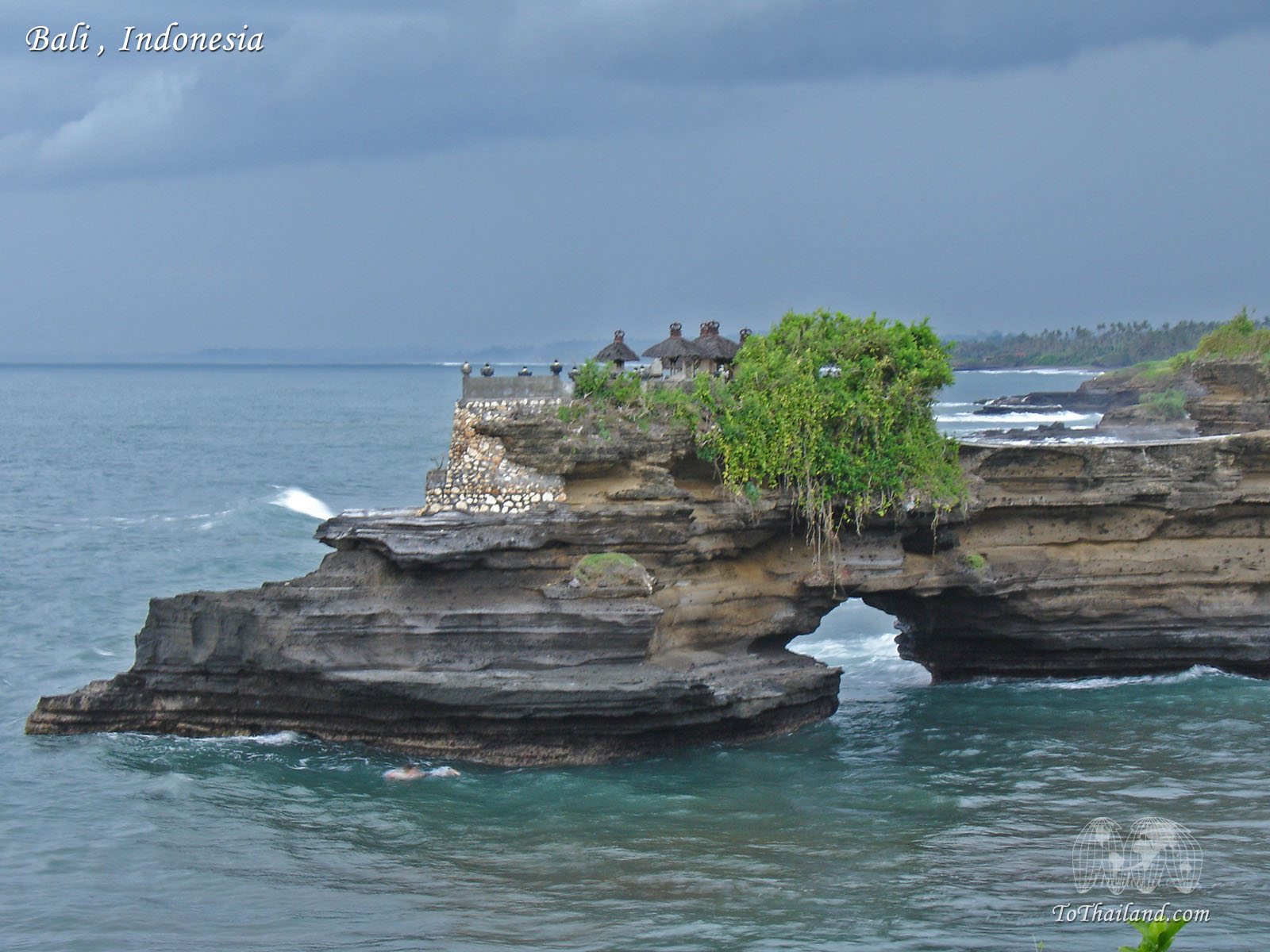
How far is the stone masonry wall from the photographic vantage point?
21.0 metres

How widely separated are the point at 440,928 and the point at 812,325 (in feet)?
40.4

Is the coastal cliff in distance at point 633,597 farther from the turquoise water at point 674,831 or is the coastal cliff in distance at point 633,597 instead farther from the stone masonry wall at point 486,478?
the turquoise water at point 674,831

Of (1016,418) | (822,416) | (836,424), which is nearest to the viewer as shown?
(822,416)

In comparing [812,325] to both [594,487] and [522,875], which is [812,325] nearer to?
[594,487]

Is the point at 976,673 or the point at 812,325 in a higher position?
the point at 812,325

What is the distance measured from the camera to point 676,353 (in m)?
23.5

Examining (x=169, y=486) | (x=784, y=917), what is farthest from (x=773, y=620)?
(x=169, y=486)

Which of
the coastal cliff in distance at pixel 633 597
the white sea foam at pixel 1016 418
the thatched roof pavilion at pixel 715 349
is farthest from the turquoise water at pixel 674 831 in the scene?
the white sea foam at pixel 1016 418

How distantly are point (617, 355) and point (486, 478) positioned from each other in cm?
349

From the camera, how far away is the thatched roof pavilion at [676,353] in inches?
925

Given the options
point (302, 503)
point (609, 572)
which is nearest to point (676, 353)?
point (609, 572)

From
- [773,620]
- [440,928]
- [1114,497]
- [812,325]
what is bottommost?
[440,928]

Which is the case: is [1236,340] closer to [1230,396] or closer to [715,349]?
[1230,396]

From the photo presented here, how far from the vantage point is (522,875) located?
16156mm
